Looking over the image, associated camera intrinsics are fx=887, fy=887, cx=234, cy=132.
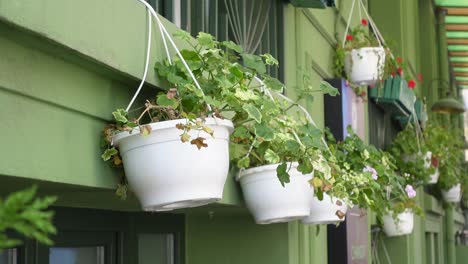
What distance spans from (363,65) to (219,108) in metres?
3.88

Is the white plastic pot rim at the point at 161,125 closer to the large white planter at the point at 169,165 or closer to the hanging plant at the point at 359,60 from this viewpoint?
the large white planter at the point at 169,165

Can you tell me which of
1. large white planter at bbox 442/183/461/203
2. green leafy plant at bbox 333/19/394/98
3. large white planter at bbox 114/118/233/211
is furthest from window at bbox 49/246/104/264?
large white planter at bbox 442/183/461/203

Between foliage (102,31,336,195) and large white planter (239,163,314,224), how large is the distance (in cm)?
24

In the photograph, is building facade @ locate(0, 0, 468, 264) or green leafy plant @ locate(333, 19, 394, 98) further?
green leafy plant @ locate(333, 19, 394, 98)

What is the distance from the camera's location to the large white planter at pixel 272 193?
143 inches

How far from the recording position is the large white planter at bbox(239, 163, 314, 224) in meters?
3.64

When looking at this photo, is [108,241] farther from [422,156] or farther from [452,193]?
[452,193]

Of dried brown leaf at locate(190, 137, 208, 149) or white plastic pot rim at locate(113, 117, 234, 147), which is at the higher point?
white plastic pot rim at locate(113, 117, 234, 147)

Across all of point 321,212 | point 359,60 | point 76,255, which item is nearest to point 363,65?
point 359,60

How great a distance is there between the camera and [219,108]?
294cm

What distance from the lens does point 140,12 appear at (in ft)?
9.43

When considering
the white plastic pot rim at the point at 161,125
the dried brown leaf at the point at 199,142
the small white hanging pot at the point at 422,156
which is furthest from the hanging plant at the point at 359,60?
the dried brown leaf at the point at 199,142

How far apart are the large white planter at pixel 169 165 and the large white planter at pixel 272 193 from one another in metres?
0.95

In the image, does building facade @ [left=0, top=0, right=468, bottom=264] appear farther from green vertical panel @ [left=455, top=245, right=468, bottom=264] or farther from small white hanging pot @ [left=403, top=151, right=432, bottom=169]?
green vertical panel @ [left=455, top=245, right=468, bottom=264]
